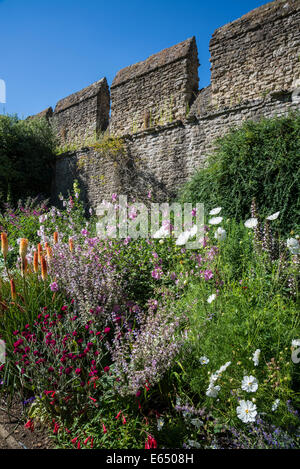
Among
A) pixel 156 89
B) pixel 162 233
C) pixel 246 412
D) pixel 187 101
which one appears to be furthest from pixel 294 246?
pixel 156 89

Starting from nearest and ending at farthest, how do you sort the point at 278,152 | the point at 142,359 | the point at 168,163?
1. the point at 142,359
2. the point at 278,152
3. the point at 168,163

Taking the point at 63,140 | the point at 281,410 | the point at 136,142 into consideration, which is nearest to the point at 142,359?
the point at 281,410

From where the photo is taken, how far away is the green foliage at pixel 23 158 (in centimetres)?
1119

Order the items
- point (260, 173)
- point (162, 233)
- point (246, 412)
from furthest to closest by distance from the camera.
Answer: point (260, 173), point (162, 233), point (246, 412)

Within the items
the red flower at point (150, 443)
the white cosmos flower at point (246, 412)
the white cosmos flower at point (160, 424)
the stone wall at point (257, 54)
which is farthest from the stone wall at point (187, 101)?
the red flower at point (150, 443)

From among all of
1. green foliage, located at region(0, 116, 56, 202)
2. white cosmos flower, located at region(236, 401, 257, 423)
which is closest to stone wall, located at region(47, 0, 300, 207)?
green foliage, located at region(0, 116, 56, 202)

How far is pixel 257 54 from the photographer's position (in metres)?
7.46

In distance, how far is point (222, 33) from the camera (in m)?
8.01

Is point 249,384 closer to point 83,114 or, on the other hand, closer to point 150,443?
point 150,443

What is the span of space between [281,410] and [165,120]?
8835 mm

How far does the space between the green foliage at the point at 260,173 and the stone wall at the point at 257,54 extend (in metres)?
1.89

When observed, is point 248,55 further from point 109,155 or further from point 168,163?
point 109,155

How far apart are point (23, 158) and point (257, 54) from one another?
29.4ft

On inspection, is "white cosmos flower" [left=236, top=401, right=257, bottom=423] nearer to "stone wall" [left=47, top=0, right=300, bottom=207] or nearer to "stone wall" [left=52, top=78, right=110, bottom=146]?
"stone wall" [left=47, top=0, right=300, bottom=207]
